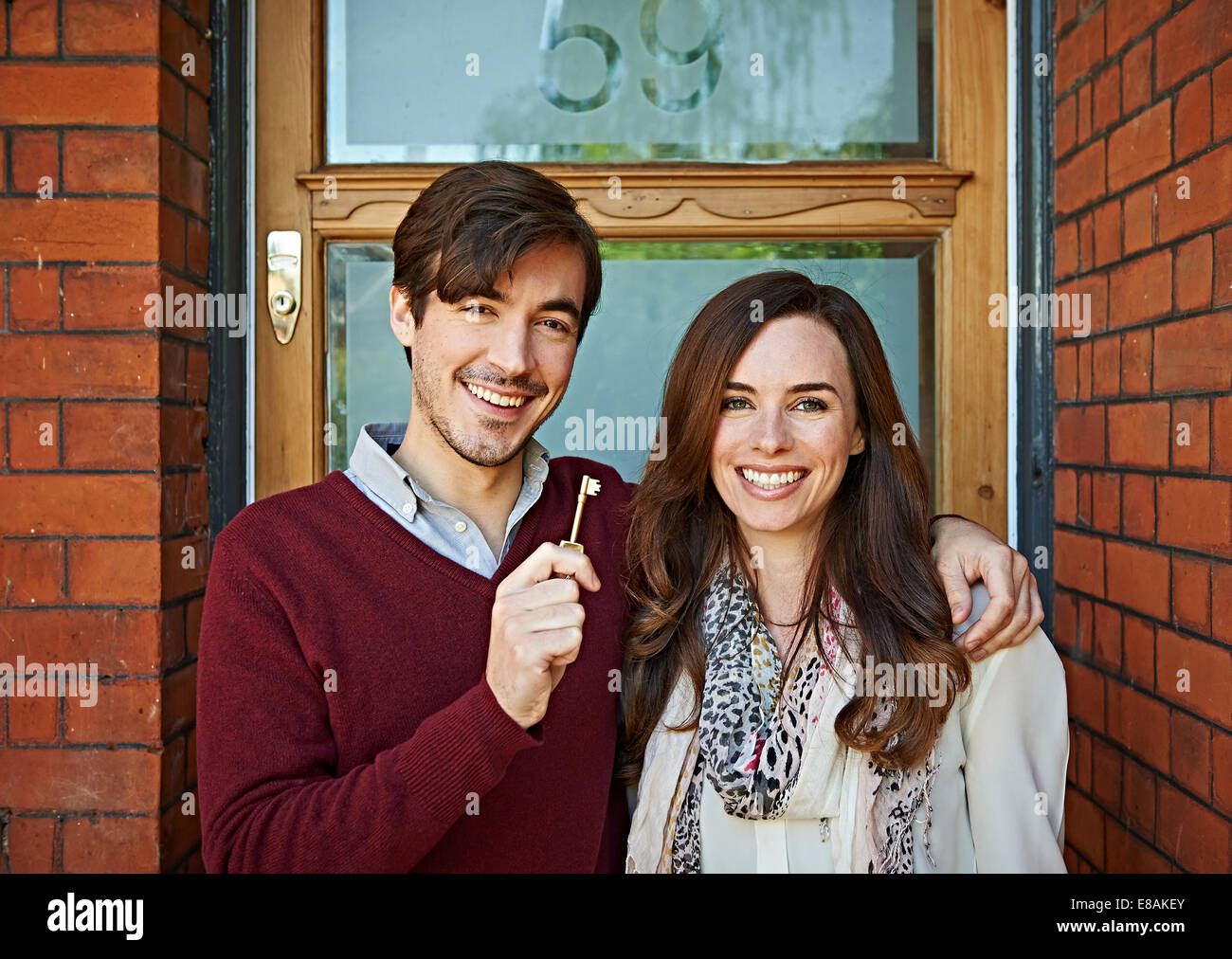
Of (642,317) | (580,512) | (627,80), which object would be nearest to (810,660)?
(580,512)

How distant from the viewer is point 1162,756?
5.90ft

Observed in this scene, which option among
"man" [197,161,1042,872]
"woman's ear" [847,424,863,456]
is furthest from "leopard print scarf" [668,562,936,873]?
"woman's ear" [847,424,863,456]

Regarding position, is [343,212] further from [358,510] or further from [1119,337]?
[1119,337]

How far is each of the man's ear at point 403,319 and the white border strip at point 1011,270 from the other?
136cm

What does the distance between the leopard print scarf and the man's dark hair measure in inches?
27.5

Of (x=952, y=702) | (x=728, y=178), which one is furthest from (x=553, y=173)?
(x=952, y=702)

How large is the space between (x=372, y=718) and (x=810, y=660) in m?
0.72

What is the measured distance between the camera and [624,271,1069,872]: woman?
162cm

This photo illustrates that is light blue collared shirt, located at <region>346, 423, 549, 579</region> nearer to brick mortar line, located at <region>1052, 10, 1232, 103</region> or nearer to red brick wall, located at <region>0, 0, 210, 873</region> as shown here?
red brick wall, located at <region>0, 0, 210, 873</region>

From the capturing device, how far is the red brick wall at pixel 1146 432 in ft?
5.35

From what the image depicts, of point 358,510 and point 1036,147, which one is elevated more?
point 1036,147

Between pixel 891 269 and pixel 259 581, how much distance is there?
1603mm
